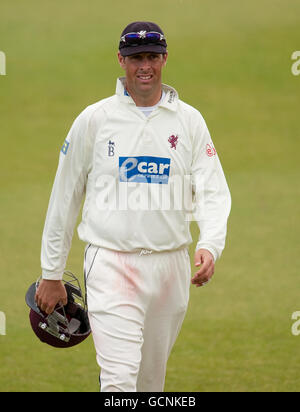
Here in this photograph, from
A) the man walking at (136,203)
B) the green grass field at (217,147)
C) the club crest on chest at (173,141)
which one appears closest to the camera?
the man walking at (136,203)

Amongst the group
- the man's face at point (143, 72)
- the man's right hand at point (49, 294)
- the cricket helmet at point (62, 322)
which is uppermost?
the man's face at point (143, 72)

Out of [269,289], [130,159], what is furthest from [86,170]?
[269,289]

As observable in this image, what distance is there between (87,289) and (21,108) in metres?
12.4

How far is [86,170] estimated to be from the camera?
5070mm

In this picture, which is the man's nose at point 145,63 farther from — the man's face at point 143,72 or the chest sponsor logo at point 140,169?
the chest sponsor logo at point 140,169

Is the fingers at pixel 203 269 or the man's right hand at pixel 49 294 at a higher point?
the fingers at pixel 203 269

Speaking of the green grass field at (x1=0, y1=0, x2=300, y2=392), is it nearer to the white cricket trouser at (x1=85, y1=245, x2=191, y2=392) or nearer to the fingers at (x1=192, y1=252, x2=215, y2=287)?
the white cricket trouser at (x1=85, y1=245, x2=191, y2=392)

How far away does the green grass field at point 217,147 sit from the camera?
7375 mm

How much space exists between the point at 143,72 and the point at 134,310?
131cm

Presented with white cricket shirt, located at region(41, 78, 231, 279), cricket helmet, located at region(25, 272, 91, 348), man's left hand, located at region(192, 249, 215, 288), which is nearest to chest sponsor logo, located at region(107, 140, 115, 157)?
white cricket shirt, located at region(41, 78, 231, 279)

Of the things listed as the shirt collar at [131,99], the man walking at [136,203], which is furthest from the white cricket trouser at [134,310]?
the shirt collar at [131,99]

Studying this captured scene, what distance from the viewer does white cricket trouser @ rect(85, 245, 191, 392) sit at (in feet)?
15.8

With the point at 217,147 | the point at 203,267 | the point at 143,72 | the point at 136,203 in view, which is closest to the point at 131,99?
the point at 143,72
